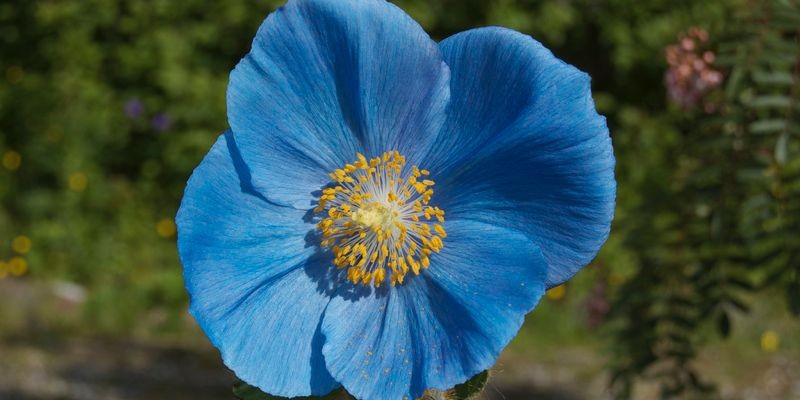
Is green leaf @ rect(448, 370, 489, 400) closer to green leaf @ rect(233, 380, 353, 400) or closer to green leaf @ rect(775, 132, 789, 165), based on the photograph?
green leaf @ rect(233, 380, 353, 400)

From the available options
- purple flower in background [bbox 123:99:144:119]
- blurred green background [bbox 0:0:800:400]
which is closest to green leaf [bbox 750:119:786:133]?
blurred green background [bbox 0:0:800:400]

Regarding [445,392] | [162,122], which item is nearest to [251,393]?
[445,392]

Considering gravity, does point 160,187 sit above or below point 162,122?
below

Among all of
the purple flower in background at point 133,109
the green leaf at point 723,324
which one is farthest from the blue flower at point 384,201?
the purple flower in background at point 133,109

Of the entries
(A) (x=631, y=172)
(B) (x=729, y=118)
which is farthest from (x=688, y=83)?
(A) (x=631, y=172)

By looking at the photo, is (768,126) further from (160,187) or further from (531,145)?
(160,187)

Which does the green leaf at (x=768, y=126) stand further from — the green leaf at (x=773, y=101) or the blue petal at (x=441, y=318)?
the blue petal at (x=441, y=318)

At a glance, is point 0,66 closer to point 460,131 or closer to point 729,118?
point 729,118
